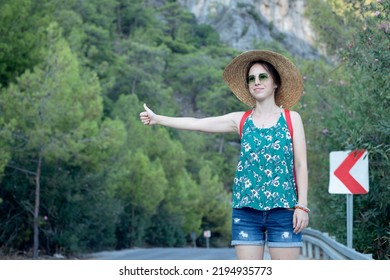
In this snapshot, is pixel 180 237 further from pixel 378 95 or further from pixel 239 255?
pixel 239 255

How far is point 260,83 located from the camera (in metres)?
4.65

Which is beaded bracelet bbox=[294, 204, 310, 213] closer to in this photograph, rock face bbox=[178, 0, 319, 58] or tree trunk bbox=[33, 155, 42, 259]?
tree trunk bbox=[33, 155, 42, 259]

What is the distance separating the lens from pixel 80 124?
3092 cm

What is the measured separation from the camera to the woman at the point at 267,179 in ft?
14.0

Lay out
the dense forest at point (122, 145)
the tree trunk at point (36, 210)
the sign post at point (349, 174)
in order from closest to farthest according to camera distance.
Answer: the sign post at point (349, 174)
the dense forest at point (122, 145)
the tree trunk at point (36, 210)

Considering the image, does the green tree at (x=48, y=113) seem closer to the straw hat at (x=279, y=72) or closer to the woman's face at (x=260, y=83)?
the straw hat at (x=279, y=72)

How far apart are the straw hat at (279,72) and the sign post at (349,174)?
6.73 meters

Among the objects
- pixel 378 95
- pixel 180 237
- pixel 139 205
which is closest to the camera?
pixel 378 95

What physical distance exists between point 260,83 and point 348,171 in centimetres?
733

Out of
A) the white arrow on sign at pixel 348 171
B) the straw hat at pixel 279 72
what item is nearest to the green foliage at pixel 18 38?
the white arrow on sign at pixel 348 171

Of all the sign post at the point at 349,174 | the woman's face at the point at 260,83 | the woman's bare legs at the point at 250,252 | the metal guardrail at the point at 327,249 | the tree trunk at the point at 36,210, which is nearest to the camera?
the woman's bare legs at the point at 250,252

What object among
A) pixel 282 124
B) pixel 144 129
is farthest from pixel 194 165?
pixel 282 124

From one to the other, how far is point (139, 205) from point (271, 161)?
4497cm

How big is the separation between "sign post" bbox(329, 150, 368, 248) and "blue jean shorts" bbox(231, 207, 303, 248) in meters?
7.26
